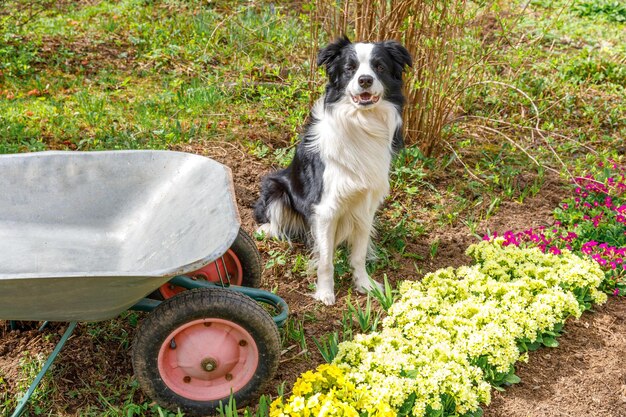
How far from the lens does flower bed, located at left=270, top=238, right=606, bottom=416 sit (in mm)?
2416

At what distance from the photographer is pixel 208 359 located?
2.45m

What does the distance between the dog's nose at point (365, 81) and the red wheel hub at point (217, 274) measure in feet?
3.25

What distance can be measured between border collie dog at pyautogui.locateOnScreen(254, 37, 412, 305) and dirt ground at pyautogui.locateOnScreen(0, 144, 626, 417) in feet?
0.79

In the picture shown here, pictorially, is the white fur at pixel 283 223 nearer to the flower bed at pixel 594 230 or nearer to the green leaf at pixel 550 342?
the flower bed at pixel 594 230

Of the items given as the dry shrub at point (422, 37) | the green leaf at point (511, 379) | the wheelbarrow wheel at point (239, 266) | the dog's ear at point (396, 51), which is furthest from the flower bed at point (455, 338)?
the dry shrub at point (422, 37)

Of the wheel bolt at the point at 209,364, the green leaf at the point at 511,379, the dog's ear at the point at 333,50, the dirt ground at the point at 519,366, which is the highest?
the dog's ear at the point at 333,50

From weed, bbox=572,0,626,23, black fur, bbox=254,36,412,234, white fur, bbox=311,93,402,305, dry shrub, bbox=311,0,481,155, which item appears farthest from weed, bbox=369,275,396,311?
weed, bbox=572,0,626,23

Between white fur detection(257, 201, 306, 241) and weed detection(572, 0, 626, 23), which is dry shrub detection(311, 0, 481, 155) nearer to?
white fur detection(257, 201, 306, 241)

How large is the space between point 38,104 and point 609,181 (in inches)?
169

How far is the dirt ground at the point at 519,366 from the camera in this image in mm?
2662

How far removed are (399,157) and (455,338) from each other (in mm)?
1887

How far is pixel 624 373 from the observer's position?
2.87 metres

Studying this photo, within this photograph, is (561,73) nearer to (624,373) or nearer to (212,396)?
(624,373)

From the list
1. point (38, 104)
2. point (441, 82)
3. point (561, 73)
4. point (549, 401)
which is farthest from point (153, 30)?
point (549, 401)
